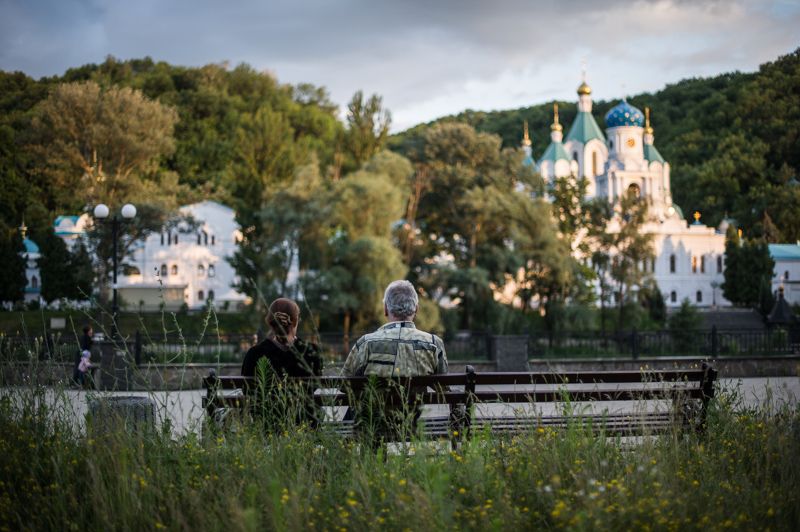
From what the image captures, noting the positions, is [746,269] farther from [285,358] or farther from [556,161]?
[285,358]

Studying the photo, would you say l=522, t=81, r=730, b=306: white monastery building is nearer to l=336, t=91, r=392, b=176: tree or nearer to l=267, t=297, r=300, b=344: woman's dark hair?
l=336, t=91, r=392, b=176: tree

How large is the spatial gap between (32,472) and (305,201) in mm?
25934

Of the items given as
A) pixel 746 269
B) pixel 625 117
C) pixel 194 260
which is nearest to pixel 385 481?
pixel 194 260

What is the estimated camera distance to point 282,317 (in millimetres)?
6277

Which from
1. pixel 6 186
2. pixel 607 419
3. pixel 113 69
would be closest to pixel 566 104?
pixel 113 69

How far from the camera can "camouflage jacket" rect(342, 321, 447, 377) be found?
20.1ft

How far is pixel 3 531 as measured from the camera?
4.29m

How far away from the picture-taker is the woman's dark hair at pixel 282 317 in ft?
20.6

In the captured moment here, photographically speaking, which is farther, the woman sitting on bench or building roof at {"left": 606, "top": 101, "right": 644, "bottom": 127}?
building roof at {"left": 606, "top": 101, "right": 644, "bottom": 127}

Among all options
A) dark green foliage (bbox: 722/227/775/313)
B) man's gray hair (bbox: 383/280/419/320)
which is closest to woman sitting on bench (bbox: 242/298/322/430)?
man's gray hair (bbox: 383/280/419/320)

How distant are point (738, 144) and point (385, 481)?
8861 cm

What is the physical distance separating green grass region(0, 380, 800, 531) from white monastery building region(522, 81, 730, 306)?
207 feet

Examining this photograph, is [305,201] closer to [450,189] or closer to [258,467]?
[450,189]

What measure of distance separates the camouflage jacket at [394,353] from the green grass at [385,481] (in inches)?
26.4
